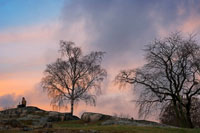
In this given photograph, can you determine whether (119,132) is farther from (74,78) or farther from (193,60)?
(74,78)

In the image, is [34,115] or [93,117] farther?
[34,115]

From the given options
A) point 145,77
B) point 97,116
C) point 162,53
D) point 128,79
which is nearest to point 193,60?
point 162,53

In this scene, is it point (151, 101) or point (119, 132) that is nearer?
point (119, 132)

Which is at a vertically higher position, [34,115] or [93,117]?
[34,115]

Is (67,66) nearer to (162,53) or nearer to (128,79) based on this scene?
(128,79)

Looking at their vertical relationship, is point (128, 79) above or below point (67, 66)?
below

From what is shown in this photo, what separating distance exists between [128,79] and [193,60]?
313 inches

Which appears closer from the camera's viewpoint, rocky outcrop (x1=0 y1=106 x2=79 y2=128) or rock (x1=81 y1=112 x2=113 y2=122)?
rock (x1=81 y1=112 x2=113 y2=122)

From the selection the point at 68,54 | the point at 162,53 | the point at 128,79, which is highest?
the point at 68,54

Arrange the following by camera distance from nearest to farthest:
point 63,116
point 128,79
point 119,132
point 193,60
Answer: point 119,132 → point 193,60 → point 128,79 → point 63,116

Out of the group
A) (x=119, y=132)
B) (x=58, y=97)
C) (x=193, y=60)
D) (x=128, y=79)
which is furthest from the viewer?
(x=58, y=97)

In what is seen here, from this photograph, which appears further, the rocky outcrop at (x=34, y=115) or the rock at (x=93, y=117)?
the rocky outcrop at (x=34, y=115)

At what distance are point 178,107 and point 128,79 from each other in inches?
289

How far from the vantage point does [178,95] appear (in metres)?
30.8
